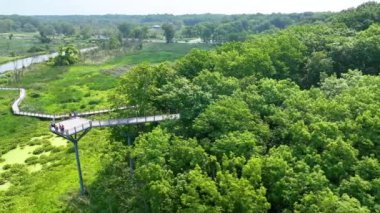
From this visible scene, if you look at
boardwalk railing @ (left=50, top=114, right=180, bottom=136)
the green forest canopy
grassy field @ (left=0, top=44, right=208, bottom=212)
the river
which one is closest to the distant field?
grassy field @ (left=0, top=44, right=208, bottom=212)

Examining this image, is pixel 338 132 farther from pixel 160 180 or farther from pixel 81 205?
pixel 81 205

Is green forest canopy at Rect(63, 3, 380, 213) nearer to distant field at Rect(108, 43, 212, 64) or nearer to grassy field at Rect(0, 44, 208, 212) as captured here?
grassy field at Rect(0, 44, 208, 212)

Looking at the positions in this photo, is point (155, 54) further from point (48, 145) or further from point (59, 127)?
point (59, 127)

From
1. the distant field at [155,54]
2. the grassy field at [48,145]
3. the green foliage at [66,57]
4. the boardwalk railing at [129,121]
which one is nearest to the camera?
the boardwalk railing at [129,121]

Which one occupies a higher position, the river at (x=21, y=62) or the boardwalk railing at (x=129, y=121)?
the boardwalk railing at (x=129, y=121)

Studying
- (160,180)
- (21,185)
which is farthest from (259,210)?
(21,185)

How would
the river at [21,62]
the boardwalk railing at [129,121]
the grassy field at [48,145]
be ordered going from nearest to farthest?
1. the boardwalk railing at [129,121]
2. the grassy field at [48,145]
3. the river at [21,62]

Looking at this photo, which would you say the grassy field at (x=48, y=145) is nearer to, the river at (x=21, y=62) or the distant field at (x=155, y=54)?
the distant field at (x=155, y=54)

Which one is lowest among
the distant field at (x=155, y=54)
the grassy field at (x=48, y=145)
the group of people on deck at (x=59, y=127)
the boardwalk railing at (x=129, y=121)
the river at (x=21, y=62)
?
the river at (x=21, y=62)

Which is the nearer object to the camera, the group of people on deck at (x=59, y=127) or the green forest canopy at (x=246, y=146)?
the green forest canopy at (x=246, y=146)

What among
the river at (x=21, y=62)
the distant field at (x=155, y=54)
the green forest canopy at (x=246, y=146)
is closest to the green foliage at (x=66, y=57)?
the distant field at (x=155, y=54)
